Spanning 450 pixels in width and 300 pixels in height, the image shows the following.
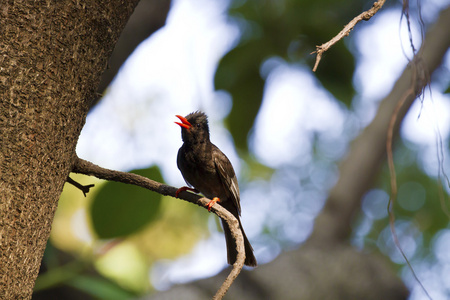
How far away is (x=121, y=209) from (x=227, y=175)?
1424mm

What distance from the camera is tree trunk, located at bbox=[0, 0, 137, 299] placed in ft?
4.33

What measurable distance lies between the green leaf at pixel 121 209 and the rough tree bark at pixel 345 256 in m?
1.91

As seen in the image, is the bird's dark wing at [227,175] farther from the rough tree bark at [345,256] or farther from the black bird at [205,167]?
the rough tree bark at [345,256]

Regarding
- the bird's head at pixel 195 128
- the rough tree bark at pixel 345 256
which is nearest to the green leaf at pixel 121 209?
the bird's head at pixel 195 128

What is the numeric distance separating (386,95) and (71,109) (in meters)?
4.20

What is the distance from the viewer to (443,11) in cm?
482

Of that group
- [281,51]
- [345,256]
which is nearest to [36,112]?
[281,51]

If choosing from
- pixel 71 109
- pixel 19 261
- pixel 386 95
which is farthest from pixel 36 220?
pixel 386 95

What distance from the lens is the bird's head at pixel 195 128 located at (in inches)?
149

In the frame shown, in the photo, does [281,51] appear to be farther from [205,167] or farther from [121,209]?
[121,209]

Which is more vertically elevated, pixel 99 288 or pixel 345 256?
pixel 345 256

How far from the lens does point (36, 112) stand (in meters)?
1.37

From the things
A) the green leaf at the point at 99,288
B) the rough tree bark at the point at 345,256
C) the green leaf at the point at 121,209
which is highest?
the rough tree bark at the point at 345,256

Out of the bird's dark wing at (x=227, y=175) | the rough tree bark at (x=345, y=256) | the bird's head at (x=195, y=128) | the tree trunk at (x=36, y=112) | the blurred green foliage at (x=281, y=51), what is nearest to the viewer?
the tree trunk at (x=36, y=112)
